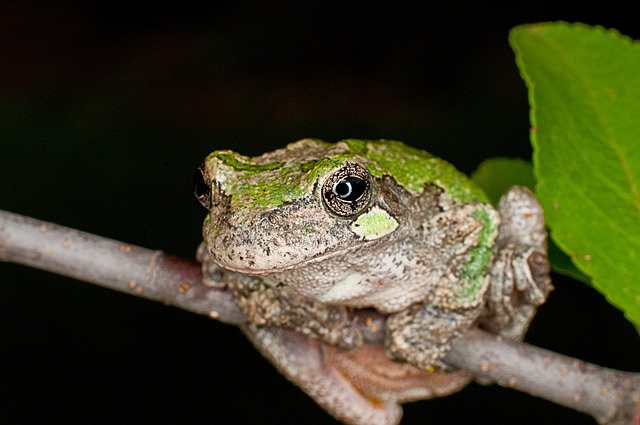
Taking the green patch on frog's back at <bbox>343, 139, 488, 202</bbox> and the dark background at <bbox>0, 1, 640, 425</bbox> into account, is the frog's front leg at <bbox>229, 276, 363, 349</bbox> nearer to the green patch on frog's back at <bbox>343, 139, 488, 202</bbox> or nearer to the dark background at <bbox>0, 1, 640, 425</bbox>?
the green patch on frog's back at <bbox>343, 139, 488, 202</bbox>

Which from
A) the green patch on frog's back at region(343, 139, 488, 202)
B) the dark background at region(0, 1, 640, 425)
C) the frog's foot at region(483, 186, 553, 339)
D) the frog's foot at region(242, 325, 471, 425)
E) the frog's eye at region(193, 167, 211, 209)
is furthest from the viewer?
the dark background at region(0, 1, 640, 425)

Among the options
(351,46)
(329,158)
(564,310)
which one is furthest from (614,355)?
A: (329,158)

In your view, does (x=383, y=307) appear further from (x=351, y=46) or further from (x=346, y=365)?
(x=351, y=46)

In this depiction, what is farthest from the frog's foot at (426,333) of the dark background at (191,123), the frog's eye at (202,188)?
the dark background at (191,123)

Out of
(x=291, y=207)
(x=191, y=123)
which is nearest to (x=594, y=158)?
(x=291, y=207)

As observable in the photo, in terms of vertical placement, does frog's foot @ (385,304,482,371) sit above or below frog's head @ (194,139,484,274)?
below

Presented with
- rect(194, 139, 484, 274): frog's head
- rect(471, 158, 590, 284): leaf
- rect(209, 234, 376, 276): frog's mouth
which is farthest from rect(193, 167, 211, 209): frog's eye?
rect(471, 158, 590, 284): leaf

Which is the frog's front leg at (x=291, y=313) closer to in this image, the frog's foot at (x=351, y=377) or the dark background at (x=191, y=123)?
the frog's foot at (x=351, y=377)
